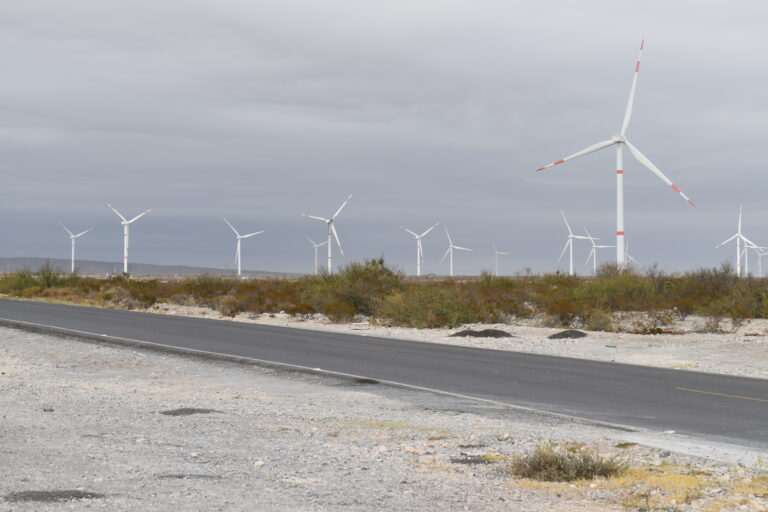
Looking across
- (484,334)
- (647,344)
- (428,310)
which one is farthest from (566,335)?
(428,310)

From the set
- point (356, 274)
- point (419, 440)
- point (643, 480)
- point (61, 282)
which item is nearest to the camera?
point (643, 480)

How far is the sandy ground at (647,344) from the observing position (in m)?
22.0

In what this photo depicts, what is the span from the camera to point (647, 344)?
27156 millimetres

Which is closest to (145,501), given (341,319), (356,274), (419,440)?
(419,440)

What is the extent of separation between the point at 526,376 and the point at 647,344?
1053cm

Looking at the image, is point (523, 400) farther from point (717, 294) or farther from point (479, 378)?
point (717, 294)

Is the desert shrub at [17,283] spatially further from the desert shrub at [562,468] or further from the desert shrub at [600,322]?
the desert shrub at [562,468]

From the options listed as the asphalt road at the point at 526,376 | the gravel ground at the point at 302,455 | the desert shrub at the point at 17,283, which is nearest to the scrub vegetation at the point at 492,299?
the asphalt road at the point at 526,376

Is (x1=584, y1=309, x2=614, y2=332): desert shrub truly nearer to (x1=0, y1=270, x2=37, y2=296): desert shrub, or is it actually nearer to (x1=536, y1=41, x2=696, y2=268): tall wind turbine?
(x1=536, y1=41, x2=696, y2=268): tall wind turbine

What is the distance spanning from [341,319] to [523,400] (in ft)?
77.2

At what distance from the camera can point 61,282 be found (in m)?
67.8

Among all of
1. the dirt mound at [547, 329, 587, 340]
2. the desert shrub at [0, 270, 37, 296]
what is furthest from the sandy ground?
the desert shrub at [0, 270, 37, 296]

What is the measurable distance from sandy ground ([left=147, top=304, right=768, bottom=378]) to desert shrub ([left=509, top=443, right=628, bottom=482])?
1157 cm

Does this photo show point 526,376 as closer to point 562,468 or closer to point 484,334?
point 562,468
